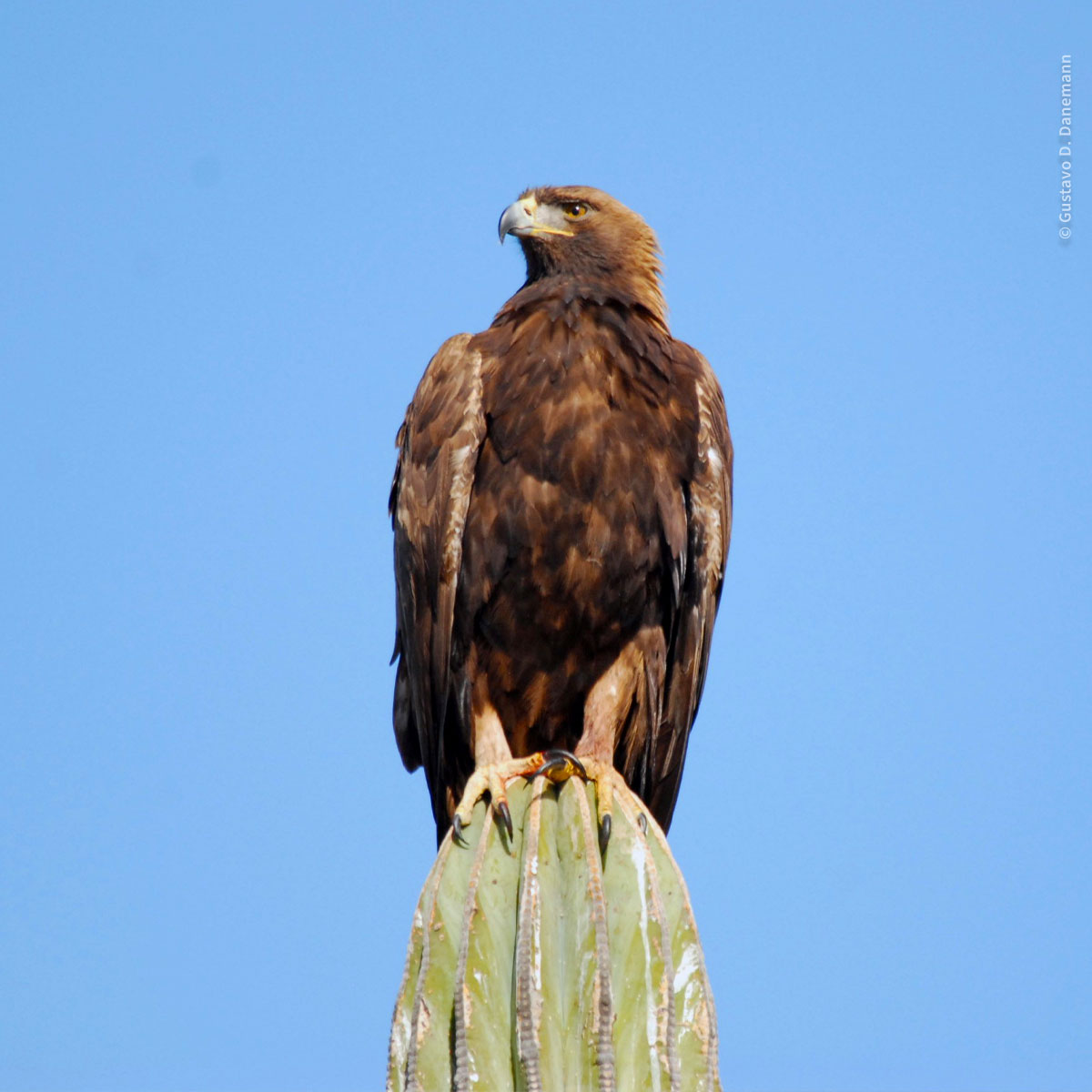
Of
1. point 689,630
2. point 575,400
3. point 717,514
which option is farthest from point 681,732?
point 575,400

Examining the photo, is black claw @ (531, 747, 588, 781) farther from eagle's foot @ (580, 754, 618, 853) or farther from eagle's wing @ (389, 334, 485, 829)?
eagle's wing @ (389, 334, 485, 829)

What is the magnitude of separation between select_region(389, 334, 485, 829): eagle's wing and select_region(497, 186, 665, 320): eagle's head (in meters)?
Answer: 0.85

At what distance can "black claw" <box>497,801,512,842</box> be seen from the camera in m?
4.21

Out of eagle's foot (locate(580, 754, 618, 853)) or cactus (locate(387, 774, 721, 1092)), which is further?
eagle's foot (locate(580, 754, 618, 853))

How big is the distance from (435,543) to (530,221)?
1.83 meters

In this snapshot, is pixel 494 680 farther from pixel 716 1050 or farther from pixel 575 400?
pixel 716 1050

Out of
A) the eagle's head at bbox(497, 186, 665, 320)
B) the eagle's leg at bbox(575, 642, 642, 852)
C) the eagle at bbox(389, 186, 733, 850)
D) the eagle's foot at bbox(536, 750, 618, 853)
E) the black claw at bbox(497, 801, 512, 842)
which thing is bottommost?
the black claw at bbox(497, 801, 512, 842)

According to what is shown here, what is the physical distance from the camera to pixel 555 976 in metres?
3.83

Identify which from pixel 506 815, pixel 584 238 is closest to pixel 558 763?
pixel 506 815

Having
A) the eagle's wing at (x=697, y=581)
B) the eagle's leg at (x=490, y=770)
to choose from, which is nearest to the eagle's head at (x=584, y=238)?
the eagle's wing at (x=697, y=581)

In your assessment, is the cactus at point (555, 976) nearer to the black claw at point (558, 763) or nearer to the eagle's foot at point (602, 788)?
the eagle's foot at point (602, 788)

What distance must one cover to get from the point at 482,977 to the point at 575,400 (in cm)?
248

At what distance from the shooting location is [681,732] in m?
6.01

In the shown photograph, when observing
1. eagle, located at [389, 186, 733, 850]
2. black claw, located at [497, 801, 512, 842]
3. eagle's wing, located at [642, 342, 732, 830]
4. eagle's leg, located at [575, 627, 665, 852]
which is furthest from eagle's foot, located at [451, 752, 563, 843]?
eagle's wing, located at [642, 342, 732, 830]
